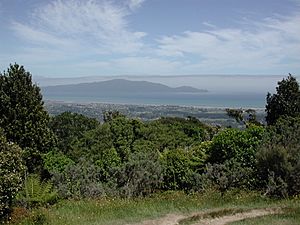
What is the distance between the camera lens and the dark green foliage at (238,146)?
1714 cm

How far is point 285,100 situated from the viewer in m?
28.7

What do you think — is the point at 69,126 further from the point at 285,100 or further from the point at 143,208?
the point at 143,208

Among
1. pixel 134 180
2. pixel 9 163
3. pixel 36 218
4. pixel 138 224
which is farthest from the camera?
pixel 134 180

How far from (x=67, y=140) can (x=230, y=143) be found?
14973 millimetres

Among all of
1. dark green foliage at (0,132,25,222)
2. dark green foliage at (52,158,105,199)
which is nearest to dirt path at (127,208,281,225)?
dark green foliage at (0,132,25,222)

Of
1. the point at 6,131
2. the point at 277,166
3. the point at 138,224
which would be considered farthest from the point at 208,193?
the point at 6,131

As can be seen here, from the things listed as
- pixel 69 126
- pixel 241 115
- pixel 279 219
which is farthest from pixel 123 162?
pixel 241 115

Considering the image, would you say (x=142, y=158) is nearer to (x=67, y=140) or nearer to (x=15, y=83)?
(x=15, y=83)

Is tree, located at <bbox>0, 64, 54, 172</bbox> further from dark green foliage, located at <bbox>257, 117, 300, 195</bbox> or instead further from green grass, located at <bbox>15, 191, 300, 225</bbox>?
dark green foliage, located at <bbox>257, 117, 300, 195</bbox>

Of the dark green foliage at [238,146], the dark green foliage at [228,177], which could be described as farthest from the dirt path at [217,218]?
the dark green foliage at [238,146]

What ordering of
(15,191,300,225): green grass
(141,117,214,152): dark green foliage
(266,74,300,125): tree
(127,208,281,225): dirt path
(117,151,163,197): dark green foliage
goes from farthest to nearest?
(266,74,300,125): tree < (141,117,214,152): dark green foliage < (117,151,163,197): dark green foliage < (15,191,300,225): green grass < (127,208,281,225): dirt path

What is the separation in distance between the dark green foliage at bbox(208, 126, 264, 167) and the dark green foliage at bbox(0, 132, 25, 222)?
7998mm

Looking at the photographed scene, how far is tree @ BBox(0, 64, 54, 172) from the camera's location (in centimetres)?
1934

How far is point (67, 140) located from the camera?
30.0 meters
